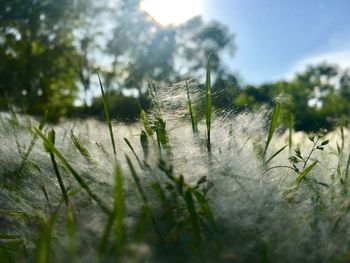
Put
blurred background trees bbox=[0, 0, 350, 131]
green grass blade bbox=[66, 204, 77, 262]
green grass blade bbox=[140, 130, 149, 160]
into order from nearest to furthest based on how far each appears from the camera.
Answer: green grass blade bbox=[66, 204, 77, 262]
green grass blade bbox=[140, 130, 149, 160]
blurred background trees bbox=[0, 0, 350, 131]

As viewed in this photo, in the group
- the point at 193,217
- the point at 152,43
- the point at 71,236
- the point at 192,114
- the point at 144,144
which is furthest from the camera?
the point at 152,43

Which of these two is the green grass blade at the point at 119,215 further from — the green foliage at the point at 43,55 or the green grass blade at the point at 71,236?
the green foliage at the point at 43,55

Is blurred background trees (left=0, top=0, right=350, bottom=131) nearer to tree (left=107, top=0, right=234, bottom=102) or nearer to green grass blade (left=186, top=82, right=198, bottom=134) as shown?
tree (left=107, top=0, right=234, bottom=102)

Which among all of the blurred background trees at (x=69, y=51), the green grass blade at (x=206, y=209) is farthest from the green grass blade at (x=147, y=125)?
the blurred background trees at (x=69, y=51)

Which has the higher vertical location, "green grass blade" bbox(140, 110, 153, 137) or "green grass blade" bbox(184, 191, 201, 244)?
"green grass blade" bbox(140, 110, 153, 137)

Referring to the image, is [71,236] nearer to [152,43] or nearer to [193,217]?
[193,217]

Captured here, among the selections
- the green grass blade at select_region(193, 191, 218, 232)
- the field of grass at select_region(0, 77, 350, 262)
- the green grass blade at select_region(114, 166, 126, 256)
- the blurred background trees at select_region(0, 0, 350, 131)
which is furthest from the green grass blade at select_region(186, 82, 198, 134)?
the blurred background trees at select_region(0, 0, 350, 131)

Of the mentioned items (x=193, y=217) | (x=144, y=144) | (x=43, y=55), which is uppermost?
(x=43, y=55)

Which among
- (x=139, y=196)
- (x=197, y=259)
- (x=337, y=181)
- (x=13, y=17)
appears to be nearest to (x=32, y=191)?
(x=139, y=196)

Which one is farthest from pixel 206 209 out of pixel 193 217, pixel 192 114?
pixel 192 114
